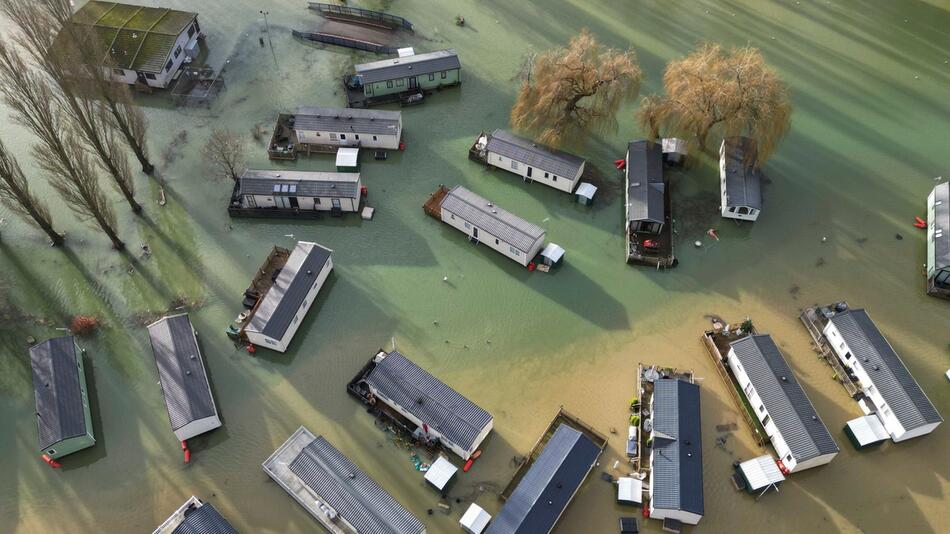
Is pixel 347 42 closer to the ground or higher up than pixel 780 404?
higher up

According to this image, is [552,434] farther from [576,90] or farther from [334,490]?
[576,90]

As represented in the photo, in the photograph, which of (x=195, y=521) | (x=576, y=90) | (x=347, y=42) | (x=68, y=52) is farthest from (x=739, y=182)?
(x=68, y=52)

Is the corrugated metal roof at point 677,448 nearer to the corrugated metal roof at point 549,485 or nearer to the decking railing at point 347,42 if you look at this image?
the corrugated metal roof at point 549,485

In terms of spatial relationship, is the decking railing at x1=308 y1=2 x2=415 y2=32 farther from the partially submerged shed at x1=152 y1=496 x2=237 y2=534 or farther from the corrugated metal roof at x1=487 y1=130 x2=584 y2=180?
the partially submerged shed at x1=152 y1=496 x2=237 y2=534

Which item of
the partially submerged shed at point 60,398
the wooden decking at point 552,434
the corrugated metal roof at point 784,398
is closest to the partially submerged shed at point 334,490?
the wooden decking at point 552,434

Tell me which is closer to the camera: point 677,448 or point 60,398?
point 677,448

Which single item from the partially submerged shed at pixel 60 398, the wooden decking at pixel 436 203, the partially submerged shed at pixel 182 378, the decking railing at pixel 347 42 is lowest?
the partially submerged shed at pixel 60 398
